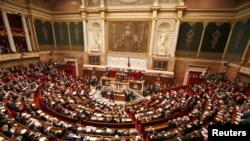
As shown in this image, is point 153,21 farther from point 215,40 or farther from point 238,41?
point 238,41

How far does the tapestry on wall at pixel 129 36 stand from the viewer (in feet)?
58.4

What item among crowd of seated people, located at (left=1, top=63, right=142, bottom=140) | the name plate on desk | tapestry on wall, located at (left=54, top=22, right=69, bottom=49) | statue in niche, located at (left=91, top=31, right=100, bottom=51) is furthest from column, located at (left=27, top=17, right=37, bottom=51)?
the name plate on desk

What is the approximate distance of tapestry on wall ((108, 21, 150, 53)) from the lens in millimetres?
17812

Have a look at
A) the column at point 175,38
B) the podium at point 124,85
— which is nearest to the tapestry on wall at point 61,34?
the podium at point 124,85

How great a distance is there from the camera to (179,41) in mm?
17109

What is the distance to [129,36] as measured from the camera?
1836 cm

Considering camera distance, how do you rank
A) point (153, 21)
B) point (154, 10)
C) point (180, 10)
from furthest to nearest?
point (153, 21)
point (154, 10)
point (180, 10)

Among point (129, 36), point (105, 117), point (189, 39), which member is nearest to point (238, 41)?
point (189, 39)

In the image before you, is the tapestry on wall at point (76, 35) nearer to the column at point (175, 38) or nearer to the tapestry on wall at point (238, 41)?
the column at point (175, 38)

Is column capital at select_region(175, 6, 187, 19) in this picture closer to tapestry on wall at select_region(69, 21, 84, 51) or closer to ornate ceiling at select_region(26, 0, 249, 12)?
ornate ceiling at select_region(26, 0, 249, 12)

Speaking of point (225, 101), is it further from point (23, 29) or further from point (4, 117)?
point (23, 29)

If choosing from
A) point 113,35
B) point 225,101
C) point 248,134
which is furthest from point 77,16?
point 248,134

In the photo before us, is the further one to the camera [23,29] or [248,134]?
[23,29]

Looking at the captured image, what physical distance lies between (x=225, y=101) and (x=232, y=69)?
5954 millimetres
